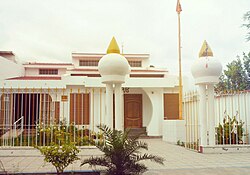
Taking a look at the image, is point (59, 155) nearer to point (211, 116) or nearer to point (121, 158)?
point (121, 158)

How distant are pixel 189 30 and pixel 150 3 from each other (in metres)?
4.28

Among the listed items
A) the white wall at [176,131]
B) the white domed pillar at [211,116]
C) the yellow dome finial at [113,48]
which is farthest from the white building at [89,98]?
the white domed pillar at [211,116]

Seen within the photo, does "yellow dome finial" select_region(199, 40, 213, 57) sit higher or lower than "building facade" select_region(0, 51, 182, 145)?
higher

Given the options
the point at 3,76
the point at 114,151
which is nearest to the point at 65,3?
the point at 114,151

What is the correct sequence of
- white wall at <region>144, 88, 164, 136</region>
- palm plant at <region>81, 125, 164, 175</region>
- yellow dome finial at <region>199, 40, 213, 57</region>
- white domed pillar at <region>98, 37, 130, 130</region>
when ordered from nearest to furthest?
palm plant at <region>81, 125, 164, 175</region>
white domed pillar at <region>98, 37, 130, 130</region>
yellow dome finial at <region>199, 40, 213, 57</region>
white wall at <region>144, 88, 164, 136</region>

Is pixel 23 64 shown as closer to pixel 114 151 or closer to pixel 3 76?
pixel 3 76

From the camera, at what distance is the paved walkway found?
706cm

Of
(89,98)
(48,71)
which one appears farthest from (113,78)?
(48,71)

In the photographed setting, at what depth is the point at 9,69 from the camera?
19.3 meters

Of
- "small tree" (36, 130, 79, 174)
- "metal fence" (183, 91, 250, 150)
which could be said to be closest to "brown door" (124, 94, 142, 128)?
"metal fence" (183, 91, 250, 150)

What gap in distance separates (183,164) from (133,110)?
9.48 m

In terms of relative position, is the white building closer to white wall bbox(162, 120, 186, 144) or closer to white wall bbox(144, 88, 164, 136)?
white wall bbox(144, 88, 164, 136)

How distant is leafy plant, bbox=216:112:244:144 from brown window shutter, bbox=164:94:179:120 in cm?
586

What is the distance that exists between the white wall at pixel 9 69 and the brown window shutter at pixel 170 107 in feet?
35.6
